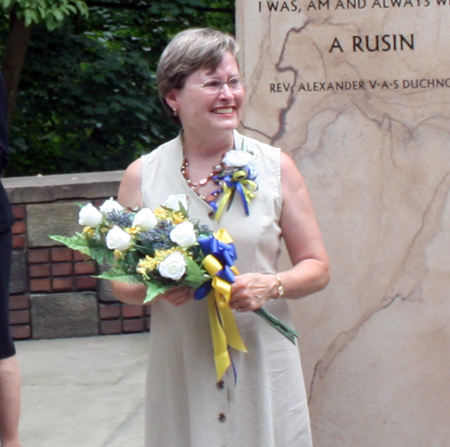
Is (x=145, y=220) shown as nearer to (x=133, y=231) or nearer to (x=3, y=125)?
(x=133, y=231)

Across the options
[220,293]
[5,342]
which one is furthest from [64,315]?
[220,293]

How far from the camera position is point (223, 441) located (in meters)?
2.67

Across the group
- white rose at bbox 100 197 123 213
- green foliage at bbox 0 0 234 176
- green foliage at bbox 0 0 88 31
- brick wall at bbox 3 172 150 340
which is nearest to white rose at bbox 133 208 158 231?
white rose at bbox 100 197 123 213

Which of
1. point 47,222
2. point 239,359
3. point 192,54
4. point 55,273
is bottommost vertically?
point 55,273

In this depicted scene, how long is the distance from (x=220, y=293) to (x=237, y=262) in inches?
9.5

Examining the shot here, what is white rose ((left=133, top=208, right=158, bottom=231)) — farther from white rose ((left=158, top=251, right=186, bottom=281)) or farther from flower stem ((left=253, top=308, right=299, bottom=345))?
flower stem ((left=253, top=308, right=299, bottom=345))

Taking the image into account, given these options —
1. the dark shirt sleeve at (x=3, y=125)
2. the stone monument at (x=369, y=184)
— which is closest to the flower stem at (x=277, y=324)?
the stone monument at (x=369, y=184)

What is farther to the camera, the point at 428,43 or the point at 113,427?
the point at 113,427

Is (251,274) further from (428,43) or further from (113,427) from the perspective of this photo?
(113,427)

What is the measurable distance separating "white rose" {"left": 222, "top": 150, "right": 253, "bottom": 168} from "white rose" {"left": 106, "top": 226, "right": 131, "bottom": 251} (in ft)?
1.31

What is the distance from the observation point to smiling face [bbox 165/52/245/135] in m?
2.58

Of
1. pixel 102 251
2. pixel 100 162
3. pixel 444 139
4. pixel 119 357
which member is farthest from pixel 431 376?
pixel 100 162

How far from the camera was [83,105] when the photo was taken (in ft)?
34.3

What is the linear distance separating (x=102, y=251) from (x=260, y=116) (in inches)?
45.2
